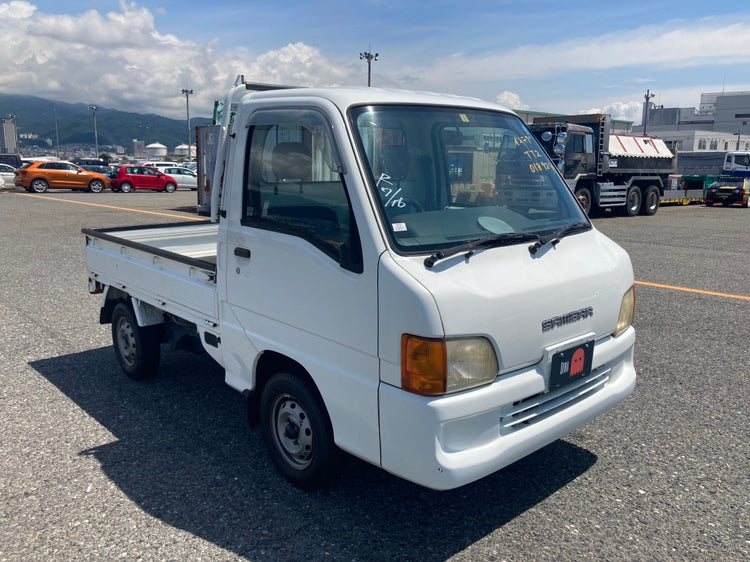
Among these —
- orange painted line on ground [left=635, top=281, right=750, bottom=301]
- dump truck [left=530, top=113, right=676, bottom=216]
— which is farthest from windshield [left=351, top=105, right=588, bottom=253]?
dump truck [left=530, top=113, right=676, bottom=216]

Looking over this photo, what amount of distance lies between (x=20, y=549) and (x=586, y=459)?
3165 mm

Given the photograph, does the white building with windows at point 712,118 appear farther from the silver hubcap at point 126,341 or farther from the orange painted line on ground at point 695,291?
the silver hubcap at point 126,341

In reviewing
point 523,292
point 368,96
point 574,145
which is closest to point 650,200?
point 574,145

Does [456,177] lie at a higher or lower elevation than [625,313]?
higher

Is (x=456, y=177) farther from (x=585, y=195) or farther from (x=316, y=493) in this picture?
Answer: (x=585, y=195)

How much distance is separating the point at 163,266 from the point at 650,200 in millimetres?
22610

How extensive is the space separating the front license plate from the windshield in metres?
0.67

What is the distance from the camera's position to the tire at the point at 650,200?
23.3m

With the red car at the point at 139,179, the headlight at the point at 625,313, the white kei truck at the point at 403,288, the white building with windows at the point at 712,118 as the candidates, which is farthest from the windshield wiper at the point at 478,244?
the white building with windows at the point at 712,118

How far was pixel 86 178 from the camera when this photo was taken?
32.2 metres

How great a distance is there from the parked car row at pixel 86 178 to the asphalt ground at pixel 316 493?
93.7 feet

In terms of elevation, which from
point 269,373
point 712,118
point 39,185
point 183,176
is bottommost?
point 39,185

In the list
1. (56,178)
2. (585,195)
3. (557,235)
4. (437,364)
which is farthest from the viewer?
(56,178)

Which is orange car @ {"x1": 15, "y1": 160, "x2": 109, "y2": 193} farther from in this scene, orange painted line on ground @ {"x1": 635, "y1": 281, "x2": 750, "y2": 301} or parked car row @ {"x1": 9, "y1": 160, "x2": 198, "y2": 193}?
orange painted line on ground @ {"x1": 635, "y1": 281, "x2": 750, "y2": 301}
